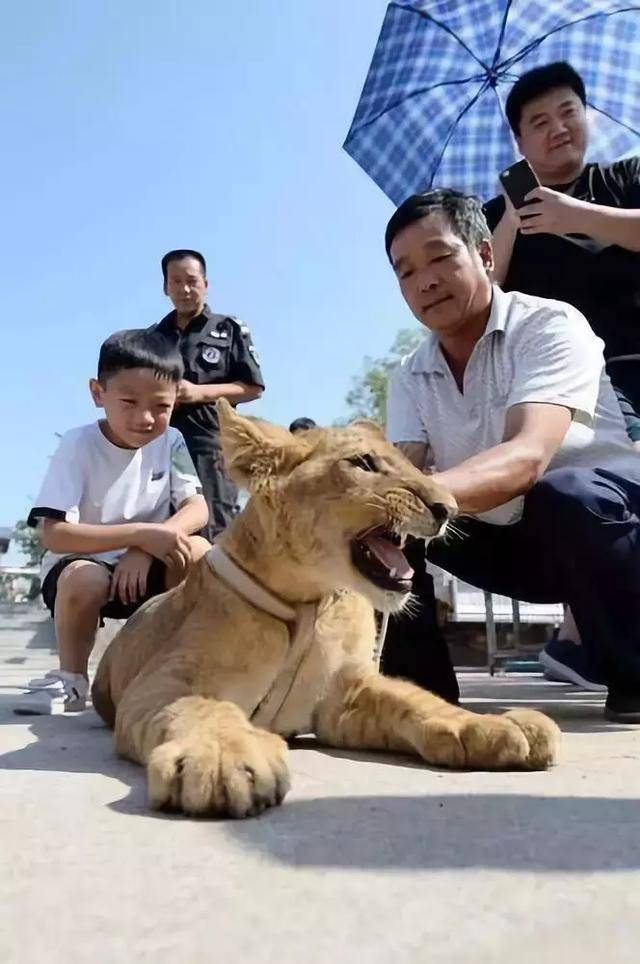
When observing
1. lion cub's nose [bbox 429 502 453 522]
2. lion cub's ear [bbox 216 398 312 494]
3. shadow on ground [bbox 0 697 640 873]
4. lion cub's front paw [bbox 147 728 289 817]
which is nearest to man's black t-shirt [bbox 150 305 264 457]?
lion cub's ear [bbox 216 398 312 494]

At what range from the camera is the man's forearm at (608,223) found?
338cm

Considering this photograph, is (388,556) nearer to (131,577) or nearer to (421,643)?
(421,643)

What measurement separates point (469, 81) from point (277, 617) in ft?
12.6

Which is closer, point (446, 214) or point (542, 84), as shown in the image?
point (446, 214)

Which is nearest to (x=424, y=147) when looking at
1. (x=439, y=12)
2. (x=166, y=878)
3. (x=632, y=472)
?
(x=439, y=12)

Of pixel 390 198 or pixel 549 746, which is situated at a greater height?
pixel 390 198

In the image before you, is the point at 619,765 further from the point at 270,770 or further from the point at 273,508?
the point at 273,508

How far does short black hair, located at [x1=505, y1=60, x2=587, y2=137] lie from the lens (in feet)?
12.8

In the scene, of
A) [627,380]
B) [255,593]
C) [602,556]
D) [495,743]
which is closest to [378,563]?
[255,593]

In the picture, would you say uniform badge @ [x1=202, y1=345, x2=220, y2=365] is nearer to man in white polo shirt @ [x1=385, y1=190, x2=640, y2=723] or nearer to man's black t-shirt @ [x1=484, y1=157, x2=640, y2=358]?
man in white polo shirt @ [x1=385, y1=190, x2=640, y2=723]

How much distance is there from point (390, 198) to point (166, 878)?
446cm

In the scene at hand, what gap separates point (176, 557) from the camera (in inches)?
146

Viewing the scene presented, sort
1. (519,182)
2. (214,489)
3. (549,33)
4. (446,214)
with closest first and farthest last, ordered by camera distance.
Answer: (446,214)
(519,182)
(549,33)
(214,489)

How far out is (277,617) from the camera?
2.53m
